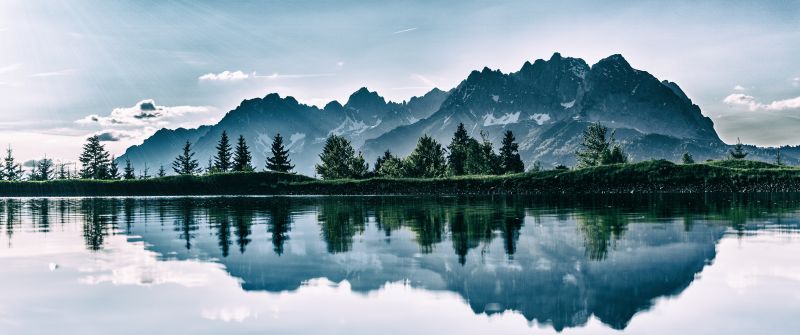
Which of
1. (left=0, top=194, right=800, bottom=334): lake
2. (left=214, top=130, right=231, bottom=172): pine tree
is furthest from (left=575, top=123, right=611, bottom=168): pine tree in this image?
(left=0, top=194, right=800, bottom=334): lake

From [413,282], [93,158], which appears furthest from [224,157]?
[413,282]

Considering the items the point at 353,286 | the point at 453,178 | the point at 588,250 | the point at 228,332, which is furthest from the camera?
the point at 453,178

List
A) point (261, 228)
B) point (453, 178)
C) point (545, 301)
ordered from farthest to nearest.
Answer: point (453, 178) → point (261, 228) → point (545, 301)

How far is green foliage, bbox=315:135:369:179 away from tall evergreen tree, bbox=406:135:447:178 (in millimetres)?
14516

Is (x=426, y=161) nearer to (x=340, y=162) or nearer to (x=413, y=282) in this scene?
(x=340, y=162)

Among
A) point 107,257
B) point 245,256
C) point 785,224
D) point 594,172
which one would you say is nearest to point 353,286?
point 245,256

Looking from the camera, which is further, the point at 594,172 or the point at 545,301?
the point at 594,172

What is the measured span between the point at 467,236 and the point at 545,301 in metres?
12.7

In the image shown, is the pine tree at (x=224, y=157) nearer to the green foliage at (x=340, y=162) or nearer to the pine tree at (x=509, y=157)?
the green foliage at (x=340, y=162)

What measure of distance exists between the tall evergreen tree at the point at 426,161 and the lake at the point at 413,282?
104m

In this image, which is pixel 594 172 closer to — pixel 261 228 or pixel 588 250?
pixel 261 228

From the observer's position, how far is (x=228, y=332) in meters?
11.1

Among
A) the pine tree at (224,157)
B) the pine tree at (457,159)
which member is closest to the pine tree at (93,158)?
the pine tree at (224,157)

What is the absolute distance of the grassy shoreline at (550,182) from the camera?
3371 inches
